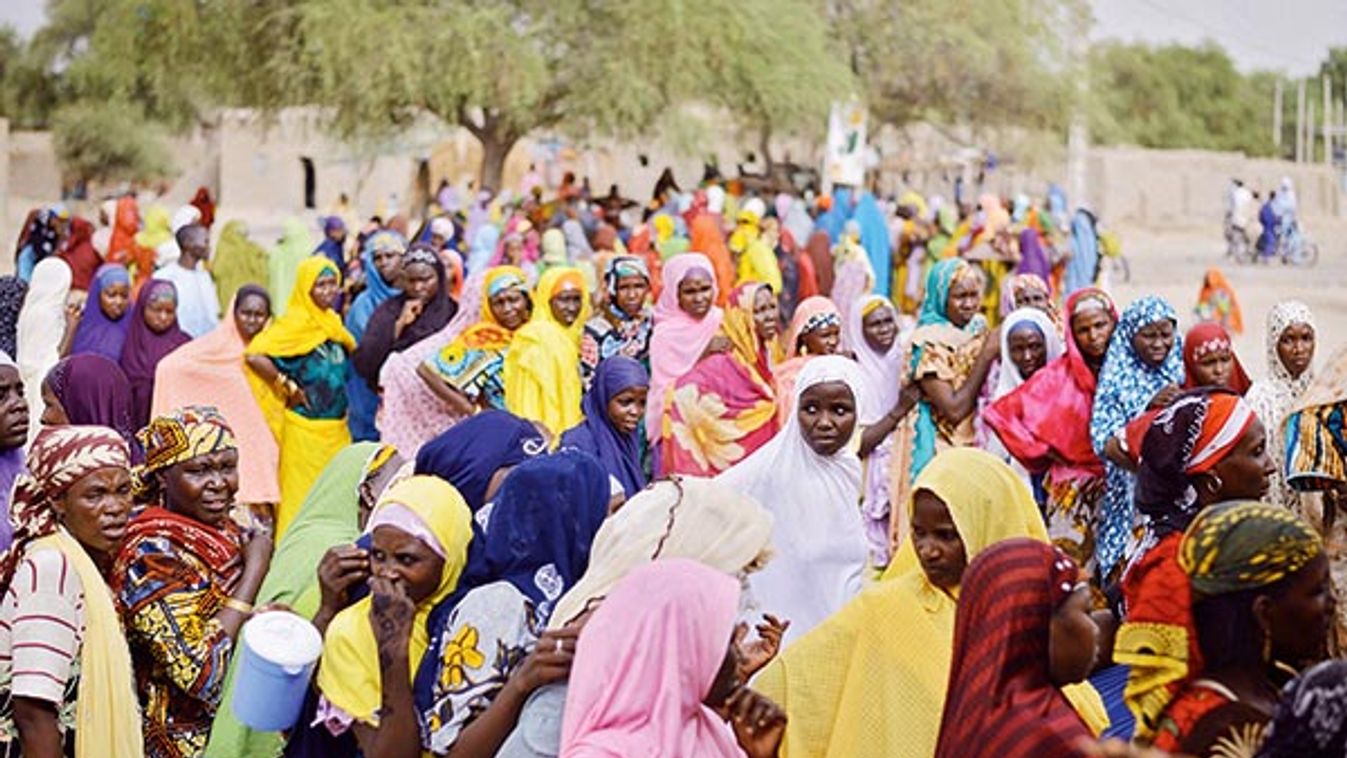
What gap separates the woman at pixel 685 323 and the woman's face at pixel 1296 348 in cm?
283

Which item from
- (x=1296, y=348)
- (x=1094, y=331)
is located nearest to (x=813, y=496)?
(x=1094, y=331)

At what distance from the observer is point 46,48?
48625mm

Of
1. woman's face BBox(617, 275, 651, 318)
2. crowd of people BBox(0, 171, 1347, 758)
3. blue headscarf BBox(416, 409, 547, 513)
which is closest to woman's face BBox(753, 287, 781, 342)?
crowd of people BBox(0, 171, 1347, 758)

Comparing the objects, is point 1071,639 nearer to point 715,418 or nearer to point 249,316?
point 715,418

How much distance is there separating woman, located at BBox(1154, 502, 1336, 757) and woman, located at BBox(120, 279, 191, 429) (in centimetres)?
812

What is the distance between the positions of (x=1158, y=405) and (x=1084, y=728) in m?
3.64

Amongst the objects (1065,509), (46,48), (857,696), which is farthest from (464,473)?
(46,48)

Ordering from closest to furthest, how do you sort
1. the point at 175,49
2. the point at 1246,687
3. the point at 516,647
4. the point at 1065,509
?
the point at 1246,687 < the point at 516,647 < the point at 1065,509 < the point at 175,49

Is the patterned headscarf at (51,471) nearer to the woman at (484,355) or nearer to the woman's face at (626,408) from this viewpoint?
the woman's face at (626,408)

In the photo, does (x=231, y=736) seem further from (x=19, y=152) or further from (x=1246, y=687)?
(x=19, y=152)

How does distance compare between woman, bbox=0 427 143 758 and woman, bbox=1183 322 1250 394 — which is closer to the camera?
woman, bbox=0 427 143 758

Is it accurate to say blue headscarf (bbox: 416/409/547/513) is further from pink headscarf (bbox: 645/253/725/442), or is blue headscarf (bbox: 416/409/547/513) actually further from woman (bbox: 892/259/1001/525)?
pink headscarf (bbox: 645/253/725/442)

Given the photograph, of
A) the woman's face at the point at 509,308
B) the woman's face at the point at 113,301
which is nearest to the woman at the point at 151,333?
the woman's face at the point at 113,301

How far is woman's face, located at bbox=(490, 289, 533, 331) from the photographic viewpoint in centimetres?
1013
